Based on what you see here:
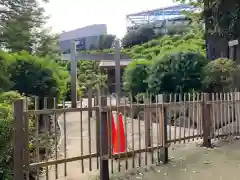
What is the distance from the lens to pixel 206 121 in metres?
7.73

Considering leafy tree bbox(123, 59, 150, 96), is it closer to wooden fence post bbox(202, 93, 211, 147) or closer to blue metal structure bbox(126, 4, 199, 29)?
wooden fence post bbox(202, 93, 211, 147)

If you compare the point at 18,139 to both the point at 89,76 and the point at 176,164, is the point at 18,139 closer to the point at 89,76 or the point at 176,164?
the point at 176,164

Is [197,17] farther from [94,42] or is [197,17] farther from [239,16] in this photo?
[94,42]

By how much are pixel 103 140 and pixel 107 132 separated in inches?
5.4

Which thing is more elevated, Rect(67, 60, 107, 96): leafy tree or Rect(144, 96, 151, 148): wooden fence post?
Rect(67, 60, 107, 96): leafy tree

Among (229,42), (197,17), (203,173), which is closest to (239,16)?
(229,42)

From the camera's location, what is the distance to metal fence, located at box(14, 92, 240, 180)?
14.6ft

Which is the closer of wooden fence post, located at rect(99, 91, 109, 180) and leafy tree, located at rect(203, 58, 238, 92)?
wooden fence post, located at rect(99, 91, 109, 180)

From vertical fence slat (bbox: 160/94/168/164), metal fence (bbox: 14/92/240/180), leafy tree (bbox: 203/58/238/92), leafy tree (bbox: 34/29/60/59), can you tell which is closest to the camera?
metal fence (bbox: 14/92/240/180)

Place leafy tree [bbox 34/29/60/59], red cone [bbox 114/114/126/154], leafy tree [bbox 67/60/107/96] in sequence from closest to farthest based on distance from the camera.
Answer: red cone [bbox 114/114/126/154] → leafy tree [bbox 34/29/60/59] → leafy tree [bbox 67/60/107/96]

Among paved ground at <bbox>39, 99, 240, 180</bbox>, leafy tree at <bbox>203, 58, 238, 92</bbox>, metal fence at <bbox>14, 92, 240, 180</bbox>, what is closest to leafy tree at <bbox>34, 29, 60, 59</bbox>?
leafy tree at <bbox>203, 58, 238, 92</bbox>

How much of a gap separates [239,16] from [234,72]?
10.7 ft

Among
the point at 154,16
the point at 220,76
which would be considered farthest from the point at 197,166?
the point at 154,16

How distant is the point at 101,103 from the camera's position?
5.25 m
